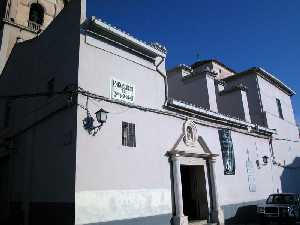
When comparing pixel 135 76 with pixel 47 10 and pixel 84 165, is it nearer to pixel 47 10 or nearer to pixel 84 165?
pixel 84 165

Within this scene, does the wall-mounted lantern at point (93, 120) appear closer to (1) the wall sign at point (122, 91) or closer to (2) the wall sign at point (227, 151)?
(1) the wall sign at point (122, 91)

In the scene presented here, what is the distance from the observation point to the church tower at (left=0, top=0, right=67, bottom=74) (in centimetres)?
1906

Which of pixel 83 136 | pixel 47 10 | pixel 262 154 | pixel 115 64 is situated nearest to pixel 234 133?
pixel 262 154

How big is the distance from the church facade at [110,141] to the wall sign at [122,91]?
0.15 feet

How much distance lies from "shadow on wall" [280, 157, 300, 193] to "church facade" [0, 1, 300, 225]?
11.2 feet

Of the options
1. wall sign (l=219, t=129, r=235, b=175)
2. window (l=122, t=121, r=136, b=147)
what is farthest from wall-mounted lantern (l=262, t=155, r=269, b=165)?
window (l=122, t=121, r=136, b=147)

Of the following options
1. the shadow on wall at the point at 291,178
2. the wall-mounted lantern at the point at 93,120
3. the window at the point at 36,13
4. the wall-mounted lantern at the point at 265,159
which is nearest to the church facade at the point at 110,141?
the wall-mounted lantern at the point at 93,120

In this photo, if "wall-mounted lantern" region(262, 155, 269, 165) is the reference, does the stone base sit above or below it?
below

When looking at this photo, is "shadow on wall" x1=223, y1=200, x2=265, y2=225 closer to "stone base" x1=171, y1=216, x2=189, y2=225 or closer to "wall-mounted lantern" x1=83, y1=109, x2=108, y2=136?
"stone base" x1=171, y1=216, x2=189, y2=225

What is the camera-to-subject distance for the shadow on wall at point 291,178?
20.2 metres

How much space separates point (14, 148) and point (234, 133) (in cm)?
1161

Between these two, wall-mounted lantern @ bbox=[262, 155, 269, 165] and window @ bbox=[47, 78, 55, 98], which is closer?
window @ bbox=[47, 78, 55, 98]

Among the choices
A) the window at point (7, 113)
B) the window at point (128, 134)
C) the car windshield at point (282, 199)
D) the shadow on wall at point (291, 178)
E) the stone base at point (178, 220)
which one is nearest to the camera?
the window at point (128, 134)

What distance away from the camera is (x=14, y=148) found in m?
13.9
